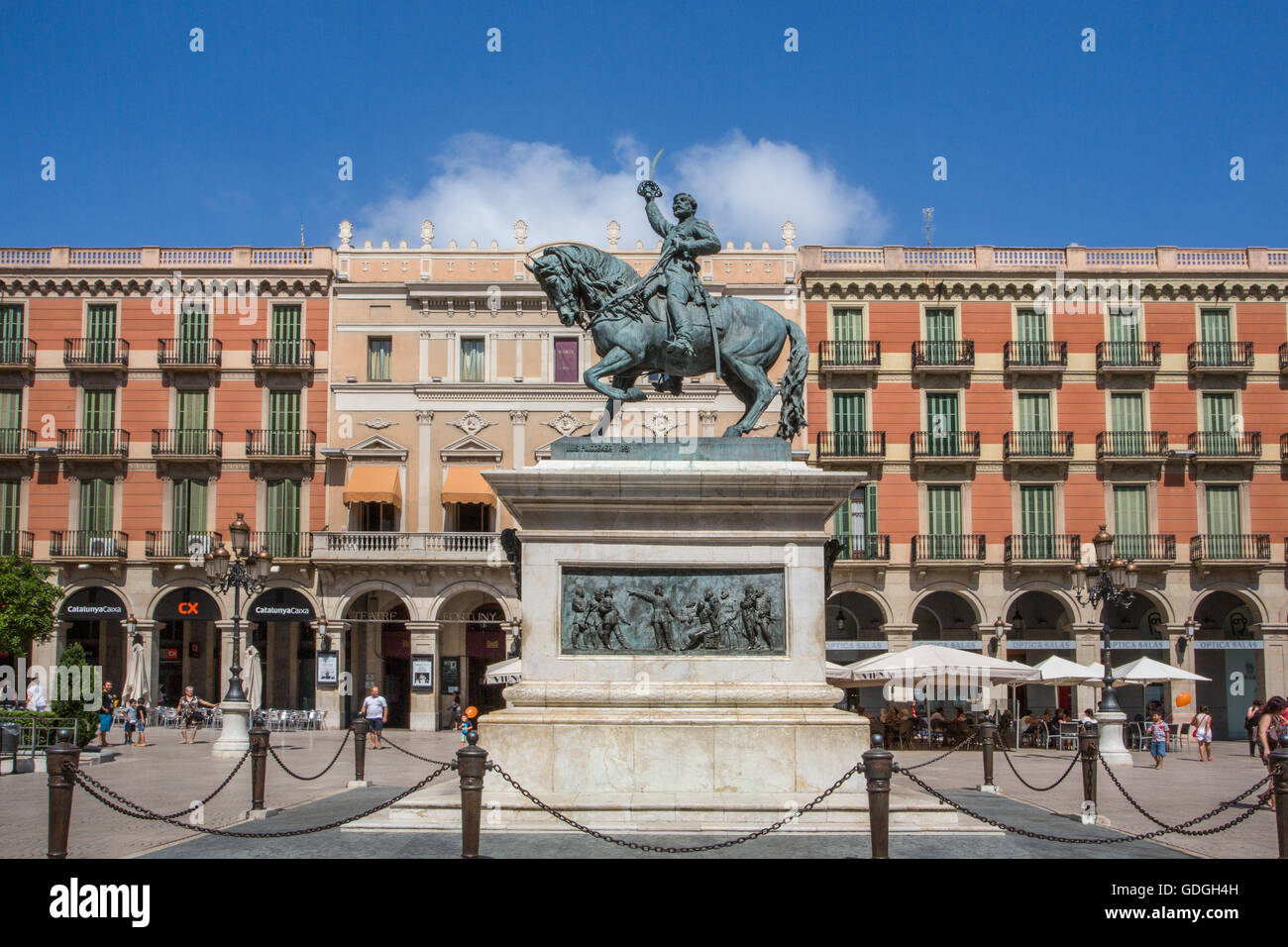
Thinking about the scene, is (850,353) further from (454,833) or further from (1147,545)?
(454,833)

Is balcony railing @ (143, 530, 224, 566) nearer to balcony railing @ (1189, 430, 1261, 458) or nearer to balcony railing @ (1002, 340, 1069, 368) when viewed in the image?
balcony railing @ (1002, 340, 1069, 368)

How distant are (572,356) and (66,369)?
1717 cm

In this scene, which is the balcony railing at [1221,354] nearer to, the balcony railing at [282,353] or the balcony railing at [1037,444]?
the balcony railing at [1037,444]

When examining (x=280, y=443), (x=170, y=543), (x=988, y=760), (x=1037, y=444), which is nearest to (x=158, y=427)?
(x=170, y=543)

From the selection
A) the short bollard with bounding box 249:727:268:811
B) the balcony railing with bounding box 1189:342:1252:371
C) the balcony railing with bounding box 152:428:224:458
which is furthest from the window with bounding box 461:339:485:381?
the short bollard with bounding box 249:727:268:811

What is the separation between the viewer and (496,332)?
43.0 metres

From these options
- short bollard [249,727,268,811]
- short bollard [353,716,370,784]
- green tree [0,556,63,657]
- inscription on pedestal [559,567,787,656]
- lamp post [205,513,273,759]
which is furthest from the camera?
green tree [0,556,63,657]

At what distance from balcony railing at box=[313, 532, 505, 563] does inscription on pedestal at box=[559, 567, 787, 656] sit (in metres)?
28.9

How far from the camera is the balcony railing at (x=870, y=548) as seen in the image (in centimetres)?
4244

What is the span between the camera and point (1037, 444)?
43.1 metres

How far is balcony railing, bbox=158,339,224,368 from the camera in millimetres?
42938

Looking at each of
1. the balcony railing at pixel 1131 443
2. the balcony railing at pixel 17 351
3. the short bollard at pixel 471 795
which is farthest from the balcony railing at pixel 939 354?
the short bollard at pixel 471 795
